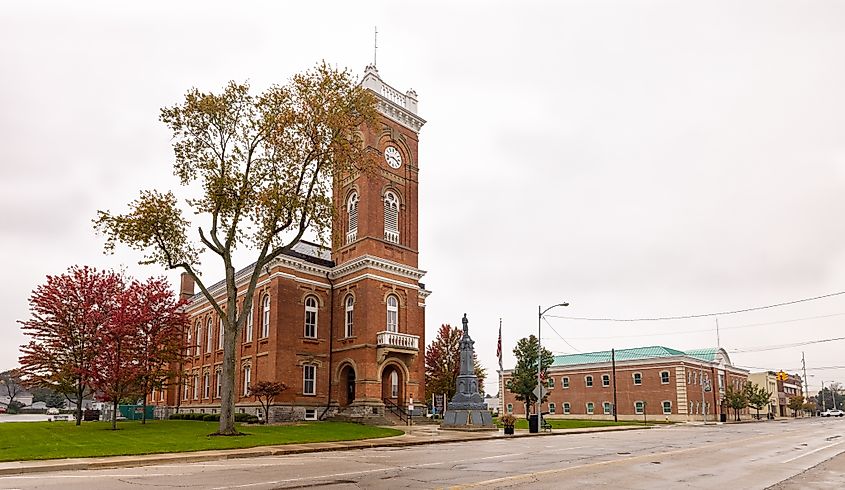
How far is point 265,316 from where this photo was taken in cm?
4144

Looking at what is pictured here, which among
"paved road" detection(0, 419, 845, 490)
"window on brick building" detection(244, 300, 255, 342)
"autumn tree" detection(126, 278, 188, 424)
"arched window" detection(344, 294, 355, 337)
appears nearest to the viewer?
"paved road" detection(0, 419, 845, 490)

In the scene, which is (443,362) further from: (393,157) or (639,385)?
(639,385)

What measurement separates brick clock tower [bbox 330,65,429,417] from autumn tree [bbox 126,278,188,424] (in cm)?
988

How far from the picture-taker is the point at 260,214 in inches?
1127

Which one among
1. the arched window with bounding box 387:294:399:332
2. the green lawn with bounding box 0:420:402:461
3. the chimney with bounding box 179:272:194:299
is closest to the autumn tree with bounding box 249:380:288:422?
the green lawn with bounding box 0:420:402:461

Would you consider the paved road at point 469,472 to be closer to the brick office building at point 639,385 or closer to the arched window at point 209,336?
the arched window at point 209,336

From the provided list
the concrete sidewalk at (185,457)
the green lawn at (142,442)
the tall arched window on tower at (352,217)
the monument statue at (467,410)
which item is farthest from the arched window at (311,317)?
the concrete sidewalk at (185,457)

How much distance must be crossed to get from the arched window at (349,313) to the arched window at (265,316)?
494 cm

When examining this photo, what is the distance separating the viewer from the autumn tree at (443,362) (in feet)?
184

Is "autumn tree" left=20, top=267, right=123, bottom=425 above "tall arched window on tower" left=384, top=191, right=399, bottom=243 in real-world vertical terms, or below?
below

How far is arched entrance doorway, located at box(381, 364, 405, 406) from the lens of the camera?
133ft

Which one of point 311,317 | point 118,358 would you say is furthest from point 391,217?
point 118,358

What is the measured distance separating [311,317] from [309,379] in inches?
156

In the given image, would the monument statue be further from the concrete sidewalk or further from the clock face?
the clock face
